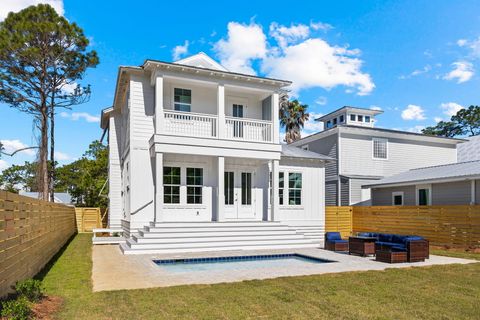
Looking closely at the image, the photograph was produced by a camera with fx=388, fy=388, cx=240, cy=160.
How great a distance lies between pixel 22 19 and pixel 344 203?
23.2m

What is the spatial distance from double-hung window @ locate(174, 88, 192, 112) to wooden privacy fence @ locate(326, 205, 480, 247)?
32.5 feet

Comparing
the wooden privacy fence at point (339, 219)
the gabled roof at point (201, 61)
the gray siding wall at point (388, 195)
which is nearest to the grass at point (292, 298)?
the gabled roof at point (201, 61)

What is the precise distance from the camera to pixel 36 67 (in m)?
26.0

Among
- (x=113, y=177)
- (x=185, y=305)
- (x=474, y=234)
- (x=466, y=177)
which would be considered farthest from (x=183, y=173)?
(x=466, y=177)

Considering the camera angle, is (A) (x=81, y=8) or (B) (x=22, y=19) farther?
(B) (x=22, y=19)

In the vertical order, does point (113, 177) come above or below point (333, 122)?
below

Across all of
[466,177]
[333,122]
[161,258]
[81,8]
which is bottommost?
[161,258]

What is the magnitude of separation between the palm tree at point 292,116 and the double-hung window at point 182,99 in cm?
2253

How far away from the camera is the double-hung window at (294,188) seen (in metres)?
20.0

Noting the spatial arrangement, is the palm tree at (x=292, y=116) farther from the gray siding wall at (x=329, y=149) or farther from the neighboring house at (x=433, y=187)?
the neighboring house at (x=433, y=187)

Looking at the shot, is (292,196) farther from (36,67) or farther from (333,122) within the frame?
(36,67)

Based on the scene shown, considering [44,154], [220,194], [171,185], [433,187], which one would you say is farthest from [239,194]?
[44,154]

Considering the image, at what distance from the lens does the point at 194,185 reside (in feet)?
56.3

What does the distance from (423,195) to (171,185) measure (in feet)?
46.3
